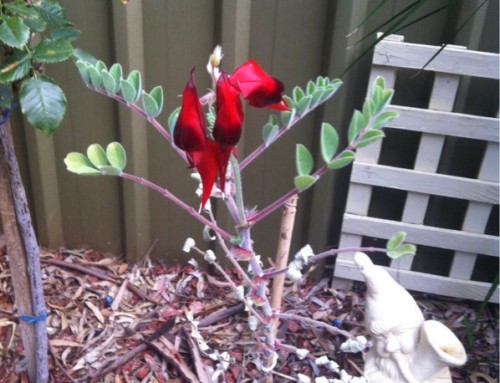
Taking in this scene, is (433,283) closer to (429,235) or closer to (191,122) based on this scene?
(429,235)

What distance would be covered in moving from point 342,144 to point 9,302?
104 cm

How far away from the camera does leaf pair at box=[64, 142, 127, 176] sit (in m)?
0.92

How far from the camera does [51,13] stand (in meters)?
0.92

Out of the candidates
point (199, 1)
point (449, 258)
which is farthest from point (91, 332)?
point (449, 258)

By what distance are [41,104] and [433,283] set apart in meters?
1.20

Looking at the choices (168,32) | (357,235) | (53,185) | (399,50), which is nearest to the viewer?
(399,50)

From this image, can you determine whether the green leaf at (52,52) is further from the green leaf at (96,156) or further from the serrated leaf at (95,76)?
the green leaf at (96,156)

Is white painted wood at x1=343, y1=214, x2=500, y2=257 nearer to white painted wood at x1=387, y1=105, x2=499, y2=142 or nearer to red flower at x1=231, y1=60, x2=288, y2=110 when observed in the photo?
white painted wood at x1=387, y1=105, x2=499, y2=142

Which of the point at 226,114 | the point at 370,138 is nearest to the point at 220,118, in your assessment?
the point at 226,114

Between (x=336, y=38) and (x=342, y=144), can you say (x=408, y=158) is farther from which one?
(x=336, y=38)

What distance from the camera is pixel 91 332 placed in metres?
1.51

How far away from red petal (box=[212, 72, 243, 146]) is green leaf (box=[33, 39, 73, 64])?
0.96 ft

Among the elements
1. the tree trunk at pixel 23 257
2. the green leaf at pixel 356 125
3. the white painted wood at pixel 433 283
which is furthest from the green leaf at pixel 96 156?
the white painted wood at pixel 433 283

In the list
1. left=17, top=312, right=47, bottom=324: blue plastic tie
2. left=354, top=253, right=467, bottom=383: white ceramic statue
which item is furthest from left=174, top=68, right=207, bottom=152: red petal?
left=17, top=312, right=47, bottom=324: blue plastic tie
